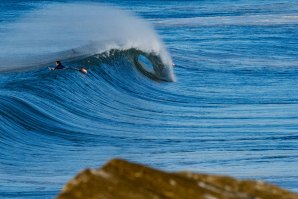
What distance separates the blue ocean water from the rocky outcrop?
10602 millimetres

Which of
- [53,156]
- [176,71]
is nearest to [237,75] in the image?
[176,71]

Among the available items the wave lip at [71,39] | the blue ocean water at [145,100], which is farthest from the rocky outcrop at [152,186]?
the wave lip at [71,39]

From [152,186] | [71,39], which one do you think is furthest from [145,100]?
[152,186]

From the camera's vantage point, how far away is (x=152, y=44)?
129 ft

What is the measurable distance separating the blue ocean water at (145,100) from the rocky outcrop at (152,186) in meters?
10.6

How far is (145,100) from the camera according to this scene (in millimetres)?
29625

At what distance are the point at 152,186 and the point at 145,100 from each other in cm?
2519

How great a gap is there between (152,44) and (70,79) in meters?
9.41

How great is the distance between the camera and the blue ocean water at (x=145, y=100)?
18516 millimetres

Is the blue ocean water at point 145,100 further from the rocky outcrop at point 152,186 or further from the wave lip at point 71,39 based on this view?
the rocky outcrop at point 152,186

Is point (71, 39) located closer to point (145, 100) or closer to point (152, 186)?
point (145, 100)

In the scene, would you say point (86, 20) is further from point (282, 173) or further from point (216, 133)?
point (282, 173)

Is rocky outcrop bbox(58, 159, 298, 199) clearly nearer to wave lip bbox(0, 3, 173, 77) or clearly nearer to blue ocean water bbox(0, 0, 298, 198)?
blue ocean water bbox(0, 0, 298, 198)

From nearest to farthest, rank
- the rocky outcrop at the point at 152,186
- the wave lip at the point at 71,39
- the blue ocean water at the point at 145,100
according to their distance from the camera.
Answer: the rocky outcrop at the point at 152,186 → the blue ocean water at the point at 145,100 → the wave lip at the point at 71,39
